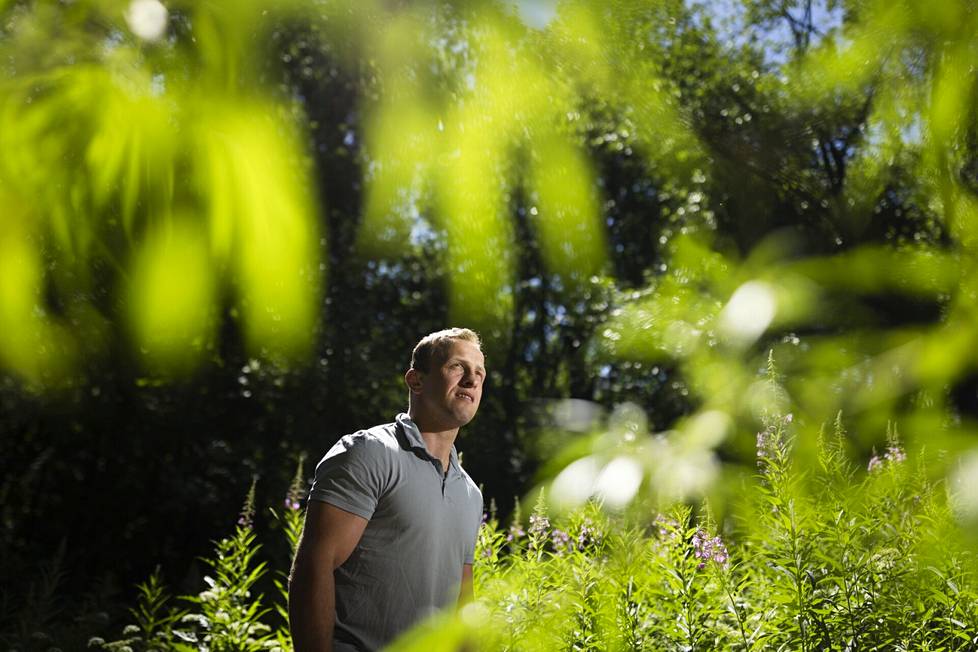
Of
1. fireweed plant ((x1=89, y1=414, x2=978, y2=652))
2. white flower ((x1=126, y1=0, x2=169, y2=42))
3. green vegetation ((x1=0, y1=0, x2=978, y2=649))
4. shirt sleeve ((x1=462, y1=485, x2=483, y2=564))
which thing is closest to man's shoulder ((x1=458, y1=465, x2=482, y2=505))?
shirt sleeve ((x1=462, y1=485, x2=483, y2=564))

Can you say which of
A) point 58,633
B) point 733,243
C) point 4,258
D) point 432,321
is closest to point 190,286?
point 4,258

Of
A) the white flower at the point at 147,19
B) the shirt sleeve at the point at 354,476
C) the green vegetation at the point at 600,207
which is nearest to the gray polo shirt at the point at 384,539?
the shirt sleeve at the point at 354,476

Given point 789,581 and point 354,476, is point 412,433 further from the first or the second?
point 789,581

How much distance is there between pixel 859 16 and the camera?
2.30 ft

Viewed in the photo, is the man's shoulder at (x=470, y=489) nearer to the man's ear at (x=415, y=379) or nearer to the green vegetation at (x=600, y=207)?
the man's ear at (x=415, y=379)

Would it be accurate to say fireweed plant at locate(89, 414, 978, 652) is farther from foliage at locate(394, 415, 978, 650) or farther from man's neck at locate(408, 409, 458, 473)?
man's neck at locate(408, 409, 458, 473)

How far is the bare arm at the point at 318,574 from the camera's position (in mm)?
1414

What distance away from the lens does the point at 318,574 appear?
1425 mm

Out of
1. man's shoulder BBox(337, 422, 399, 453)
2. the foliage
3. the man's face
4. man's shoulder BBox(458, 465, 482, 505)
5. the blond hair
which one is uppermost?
the blond hair

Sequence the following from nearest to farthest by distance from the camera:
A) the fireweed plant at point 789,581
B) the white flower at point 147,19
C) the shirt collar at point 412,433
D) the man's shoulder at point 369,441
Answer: the white flower at point 147,19 → the fireweed plant at point 789,581 → the man's shoulder at point 369,441 → the shirt collar at point 412,433

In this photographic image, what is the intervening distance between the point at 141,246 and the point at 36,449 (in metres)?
7.46

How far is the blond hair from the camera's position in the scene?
5.56ft

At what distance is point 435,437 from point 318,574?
0.38 metres

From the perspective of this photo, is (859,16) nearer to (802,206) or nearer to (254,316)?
(802,206)
